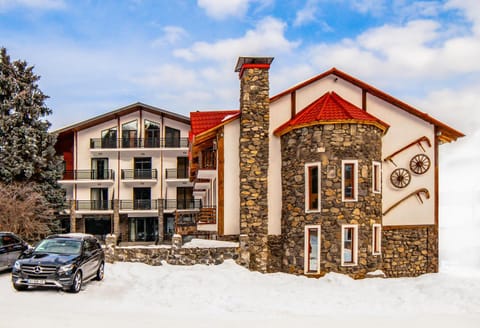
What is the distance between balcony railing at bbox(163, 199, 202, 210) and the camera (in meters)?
38.6

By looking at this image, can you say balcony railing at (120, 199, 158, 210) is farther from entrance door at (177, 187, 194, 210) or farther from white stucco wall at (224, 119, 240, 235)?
white stucco wall at (224, 119, 240, 235)

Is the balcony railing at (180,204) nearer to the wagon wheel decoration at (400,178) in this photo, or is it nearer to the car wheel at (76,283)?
the wagon wheel decoration at (400,178)

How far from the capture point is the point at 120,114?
127ft

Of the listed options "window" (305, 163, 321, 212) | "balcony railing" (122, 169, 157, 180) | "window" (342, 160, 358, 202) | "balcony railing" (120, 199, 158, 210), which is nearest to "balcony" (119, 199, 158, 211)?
"balcony railing" (120, 199, 158, 210)

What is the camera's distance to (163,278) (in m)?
16.3

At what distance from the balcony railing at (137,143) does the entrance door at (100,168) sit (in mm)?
1377

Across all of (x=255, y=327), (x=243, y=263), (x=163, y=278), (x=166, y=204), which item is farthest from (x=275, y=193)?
(x=166, y=204)

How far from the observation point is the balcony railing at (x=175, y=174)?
3884 centimetres

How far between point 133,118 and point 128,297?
89.9 feet

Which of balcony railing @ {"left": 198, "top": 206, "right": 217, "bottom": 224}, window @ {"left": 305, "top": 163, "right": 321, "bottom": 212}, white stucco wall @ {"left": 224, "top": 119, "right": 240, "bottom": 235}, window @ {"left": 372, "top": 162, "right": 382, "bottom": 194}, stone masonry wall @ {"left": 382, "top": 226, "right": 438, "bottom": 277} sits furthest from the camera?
balcony railing @ {"left": 198, "top": 206, "right": 217, "bottom": 224}

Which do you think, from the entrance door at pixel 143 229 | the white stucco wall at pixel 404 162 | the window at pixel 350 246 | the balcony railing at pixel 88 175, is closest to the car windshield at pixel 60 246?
the window at pixel 350 246

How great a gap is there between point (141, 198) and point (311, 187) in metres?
23.0

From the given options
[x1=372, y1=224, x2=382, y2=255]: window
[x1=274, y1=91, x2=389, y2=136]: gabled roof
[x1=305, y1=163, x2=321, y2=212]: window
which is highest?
[x1=274, y1=91, x2=389, y2=136]: gabled roof

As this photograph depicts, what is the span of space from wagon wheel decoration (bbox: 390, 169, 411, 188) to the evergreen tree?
24.1 m
